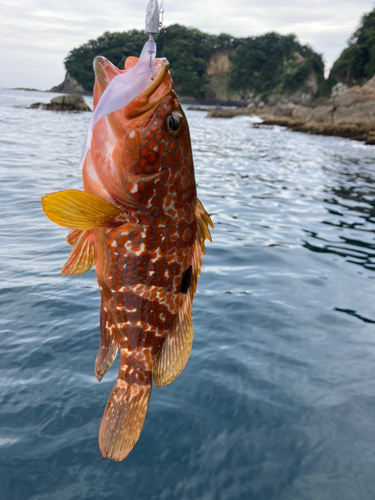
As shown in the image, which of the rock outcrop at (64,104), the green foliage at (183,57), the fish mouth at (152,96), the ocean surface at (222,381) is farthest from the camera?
the green foliage at (183,57)

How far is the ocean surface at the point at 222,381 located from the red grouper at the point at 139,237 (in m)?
1.51

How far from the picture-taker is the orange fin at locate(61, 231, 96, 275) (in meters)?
1.97

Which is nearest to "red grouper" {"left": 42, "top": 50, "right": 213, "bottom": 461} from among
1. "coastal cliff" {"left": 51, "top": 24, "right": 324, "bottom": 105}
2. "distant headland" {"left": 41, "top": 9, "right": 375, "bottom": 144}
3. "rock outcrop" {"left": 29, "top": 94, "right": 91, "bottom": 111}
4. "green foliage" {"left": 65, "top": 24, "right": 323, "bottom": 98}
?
"distant headland" {"left": 41, "top": 9, "right": 375, "bottom": 144}

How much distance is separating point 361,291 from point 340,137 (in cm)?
3535

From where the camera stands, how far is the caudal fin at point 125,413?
189 centimetres

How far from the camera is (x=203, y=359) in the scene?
183 inches

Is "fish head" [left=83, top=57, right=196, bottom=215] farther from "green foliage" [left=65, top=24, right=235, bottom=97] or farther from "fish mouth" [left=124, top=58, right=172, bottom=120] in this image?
"green foliage" [left=65, top=24, right=235, bottom=97]

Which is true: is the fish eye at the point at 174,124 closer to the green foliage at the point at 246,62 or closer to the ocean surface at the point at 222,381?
the ocean surface at the point at 222,381

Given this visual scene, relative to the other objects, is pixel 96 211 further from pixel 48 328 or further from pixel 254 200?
pixel 254 200

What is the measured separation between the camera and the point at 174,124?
1.83m

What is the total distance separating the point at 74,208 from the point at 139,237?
1.34 ft

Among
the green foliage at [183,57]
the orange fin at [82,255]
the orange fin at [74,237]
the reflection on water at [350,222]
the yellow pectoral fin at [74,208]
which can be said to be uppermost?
the green foliage at [183,57]

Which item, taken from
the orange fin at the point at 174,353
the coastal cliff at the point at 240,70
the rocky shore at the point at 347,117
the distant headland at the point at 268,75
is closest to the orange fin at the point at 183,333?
the orange fin at the point at 174,353

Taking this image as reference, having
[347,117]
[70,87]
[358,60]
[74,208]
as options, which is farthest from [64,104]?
[70,87]
